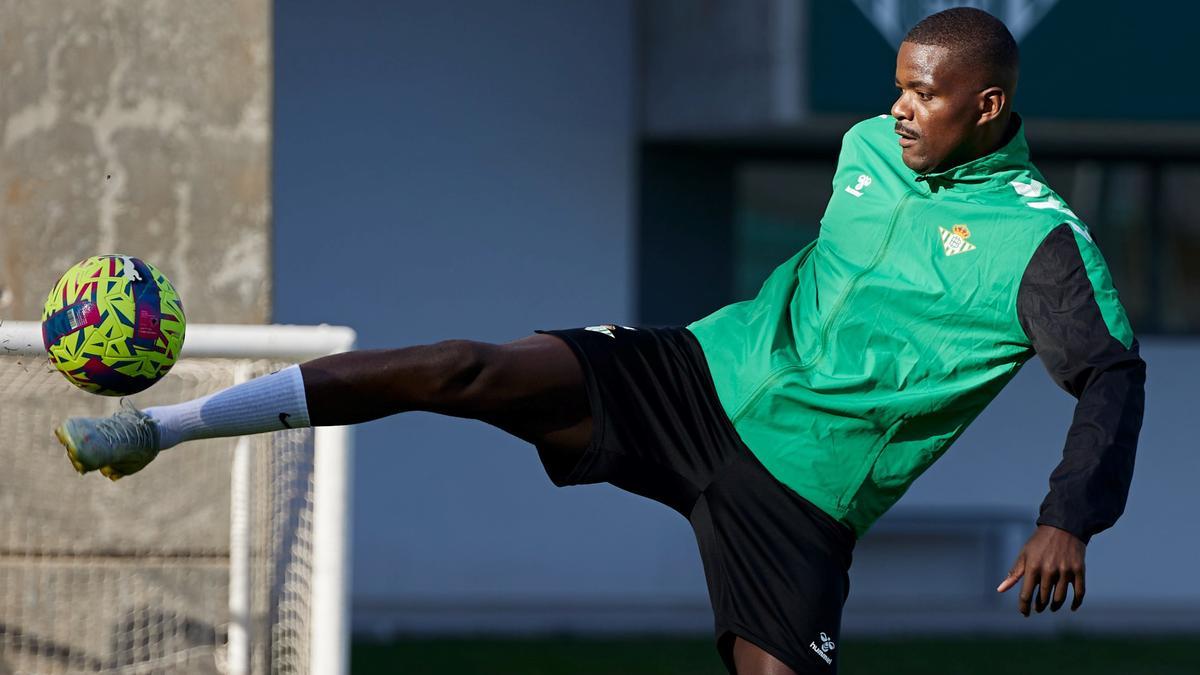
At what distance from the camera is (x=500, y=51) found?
34.4ft

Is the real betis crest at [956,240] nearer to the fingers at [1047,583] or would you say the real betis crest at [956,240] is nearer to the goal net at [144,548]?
the fingers at [1047,583]

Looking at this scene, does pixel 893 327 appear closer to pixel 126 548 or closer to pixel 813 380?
pixel 813 380

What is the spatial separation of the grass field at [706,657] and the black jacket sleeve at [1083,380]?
529 centimetres

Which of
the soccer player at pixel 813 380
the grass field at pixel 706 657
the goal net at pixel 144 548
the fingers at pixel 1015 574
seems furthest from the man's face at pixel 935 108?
the grass field at pixel 706 657

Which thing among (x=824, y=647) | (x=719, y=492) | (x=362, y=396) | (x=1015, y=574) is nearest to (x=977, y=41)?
(x=719, y=492)

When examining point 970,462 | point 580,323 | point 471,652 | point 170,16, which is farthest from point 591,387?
point 970,462

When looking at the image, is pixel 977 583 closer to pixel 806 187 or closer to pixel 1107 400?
pixel 806 187

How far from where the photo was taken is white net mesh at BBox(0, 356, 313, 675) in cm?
634

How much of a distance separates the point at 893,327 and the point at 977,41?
0.75m

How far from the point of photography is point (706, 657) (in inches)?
380

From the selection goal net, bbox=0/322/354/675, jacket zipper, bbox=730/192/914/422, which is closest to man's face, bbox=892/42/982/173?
jacket zipper, bbox=730/192/914/422

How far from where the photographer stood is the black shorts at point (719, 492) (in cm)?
443

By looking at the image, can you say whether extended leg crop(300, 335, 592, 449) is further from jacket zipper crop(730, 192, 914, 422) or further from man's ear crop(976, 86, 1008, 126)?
man's ear crop(976, 86, 1008, 126)

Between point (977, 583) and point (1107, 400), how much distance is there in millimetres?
7642
